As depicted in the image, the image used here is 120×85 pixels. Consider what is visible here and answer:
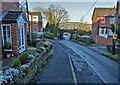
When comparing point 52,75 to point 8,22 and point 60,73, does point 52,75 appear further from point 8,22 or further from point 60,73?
point 8,22

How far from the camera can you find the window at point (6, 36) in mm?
13352

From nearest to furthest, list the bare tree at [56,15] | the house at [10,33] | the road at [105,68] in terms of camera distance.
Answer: the road at [105,68] → the house at [10,33] → the bare tree at [56,15]

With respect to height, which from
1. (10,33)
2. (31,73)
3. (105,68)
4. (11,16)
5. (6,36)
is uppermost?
(11,16)

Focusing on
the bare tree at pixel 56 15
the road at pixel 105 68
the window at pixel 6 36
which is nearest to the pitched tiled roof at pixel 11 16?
the window at pixel 6 36

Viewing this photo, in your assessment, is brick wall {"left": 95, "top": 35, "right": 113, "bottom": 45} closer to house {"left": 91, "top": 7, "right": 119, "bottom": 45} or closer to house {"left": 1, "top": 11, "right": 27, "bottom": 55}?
house {"left": 91, "top": 7, "right": 119, "bottom": 45}

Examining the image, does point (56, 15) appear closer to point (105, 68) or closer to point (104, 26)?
point (104, 26)

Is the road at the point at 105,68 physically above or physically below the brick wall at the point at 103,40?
below

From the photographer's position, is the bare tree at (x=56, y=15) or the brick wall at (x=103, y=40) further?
the bare tree at (x=56, y=15)

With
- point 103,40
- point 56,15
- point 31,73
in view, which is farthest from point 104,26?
point 31,73

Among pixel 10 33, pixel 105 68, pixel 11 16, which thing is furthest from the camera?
pixel 11 16

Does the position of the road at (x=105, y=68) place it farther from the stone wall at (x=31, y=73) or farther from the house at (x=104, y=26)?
the house at (x=104, y=26)

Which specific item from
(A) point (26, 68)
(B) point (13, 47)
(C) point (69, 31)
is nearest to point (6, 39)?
(B) point (13, 47)

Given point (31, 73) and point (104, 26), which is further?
point (104, 26)

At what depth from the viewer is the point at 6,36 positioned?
13.6 meters
